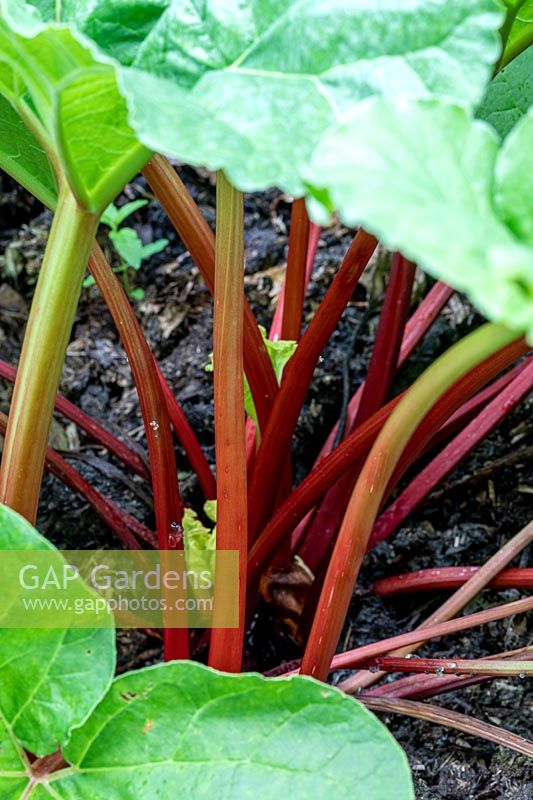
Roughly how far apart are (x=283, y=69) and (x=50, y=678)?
448mm

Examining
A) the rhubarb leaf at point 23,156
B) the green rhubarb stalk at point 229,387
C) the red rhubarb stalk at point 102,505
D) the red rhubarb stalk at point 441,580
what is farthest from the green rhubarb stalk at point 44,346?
the red rhubarb stalk at point 441,580

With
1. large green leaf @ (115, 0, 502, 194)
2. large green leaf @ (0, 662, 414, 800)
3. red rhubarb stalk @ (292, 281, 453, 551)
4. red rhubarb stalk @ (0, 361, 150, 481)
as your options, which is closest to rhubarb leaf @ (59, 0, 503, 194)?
large green leaf @ (115, 0, 502, 194)

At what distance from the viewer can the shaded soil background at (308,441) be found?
950 mm

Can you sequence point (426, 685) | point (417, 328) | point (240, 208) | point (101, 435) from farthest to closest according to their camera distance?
point (417, 328), point (101, 435), point (426, 685), point (240, 208)

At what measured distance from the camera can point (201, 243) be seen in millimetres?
837

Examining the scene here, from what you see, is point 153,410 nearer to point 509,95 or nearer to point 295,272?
point 295,272

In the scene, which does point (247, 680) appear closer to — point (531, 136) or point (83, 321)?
point (531, 136)

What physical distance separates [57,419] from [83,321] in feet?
0.88

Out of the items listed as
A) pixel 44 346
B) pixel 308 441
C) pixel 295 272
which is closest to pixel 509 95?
pixel 295 272

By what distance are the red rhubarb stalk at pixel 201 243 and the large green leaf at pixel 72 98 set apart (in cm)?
17

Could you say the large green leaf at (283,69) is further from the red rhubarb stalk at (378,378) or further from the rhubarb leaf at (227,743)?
the red rhubarb stalk at (378,378)

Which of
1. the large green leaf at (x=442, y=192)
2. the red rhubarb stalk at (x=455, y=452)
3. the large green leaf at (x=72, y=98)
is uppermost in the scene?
the large green leaf at (x=72, y=98)

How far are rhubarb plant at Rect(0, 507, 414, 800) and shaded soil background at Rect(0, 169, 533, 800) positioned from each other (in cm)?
39

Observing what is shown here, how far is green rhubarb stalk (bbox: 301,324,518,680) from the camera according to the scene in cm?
47
